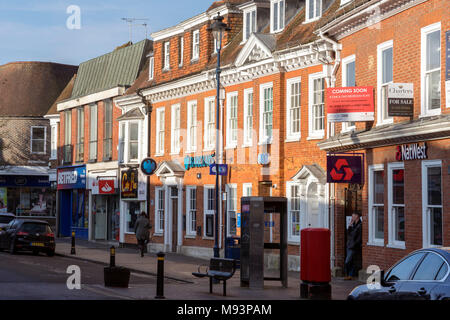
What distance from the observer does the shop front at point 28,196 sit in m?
60.8

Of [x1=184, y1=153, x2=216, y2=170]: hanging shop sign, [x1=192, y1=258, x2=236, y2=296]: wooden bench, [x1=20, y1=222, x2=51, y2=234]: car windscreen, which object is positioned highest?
[x1=184, y1=153, x2=216, y2=170]: hanging shop sign

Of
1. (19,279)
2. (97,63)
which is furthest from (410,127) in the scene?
(97,63)

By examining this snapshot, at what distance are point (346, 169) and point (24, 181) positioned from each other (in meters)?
40.5

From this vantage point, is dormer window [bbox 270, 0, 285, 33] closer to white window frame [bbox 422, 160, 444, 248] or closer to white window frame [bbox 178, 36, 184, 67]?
white window frame [bbox 178, 36, 184, 67]

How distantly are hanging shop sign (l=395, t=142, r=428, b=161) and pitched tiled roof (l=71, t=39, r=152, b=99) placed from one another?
24.1 meters

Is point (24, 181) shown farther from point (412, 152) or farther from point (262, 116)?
point (412, 152)

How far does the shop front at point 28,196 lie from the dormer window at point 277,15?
32.7 meters

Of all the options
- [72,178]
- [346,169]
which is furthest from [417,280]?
[72,178]

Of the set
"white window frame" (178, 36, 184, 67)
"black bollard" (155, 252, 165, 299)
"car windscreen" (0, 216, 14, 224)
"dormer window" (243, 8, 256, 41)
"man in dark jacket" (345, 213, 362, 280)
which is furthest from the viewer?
"car windscreen" (0, 216, 14, 224)

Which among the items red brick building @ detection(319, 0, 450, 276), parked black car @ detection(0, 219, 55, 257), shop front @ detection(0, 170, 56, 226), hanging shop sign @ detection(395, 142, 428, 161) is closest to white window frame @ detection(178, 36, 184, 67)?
parked black car @ detection(0, 219, 55, 257)

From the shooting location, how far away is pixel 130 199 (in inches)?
1671

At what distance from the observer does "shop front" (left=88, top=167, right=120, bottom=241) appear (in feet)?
145

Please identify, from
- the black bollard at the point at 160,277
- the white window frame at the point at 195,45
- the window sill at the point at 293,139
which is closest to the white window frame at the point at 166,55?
the white window frame at the point at 195,45
